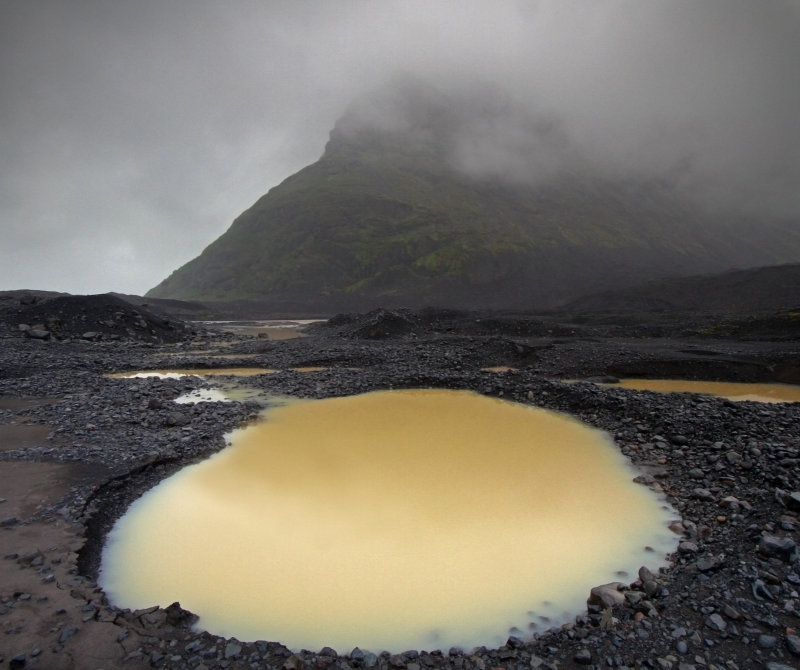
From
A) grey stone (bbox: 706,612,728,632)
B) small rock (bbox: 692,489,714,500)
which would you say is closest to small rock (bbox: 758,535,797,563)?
grey stone (bbox: 706,612,728,632)

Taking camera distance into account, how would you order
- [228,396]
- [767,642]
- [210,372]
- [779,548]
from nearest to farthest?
[767,642]
[779,548]
[228,396]
[210,372]

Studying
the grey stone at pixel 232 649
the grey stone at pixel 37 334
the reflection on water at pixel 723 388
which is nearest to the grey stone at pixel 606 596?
the grey stone at pixel 232 649

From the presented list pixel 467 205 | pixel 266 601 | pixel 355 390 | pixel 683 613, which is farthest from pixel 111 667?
pixel 467 205

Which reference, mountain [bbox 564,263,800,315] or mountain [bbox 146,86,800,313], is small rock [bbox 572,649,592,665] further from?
mountain [bbox 146,86,800,313]

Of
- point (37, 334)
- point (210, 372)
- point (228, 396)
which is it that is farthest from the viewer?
point (37, 334)

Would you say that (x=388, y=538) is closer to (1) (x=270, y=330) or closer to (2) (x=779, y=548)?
(2) (x=779, y=548)

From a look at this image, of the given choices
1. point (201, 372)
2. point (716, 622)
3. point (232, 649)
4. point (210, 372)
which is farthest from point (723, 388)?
point (201, 372)

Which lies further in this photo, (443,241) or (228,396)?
(443,241)
